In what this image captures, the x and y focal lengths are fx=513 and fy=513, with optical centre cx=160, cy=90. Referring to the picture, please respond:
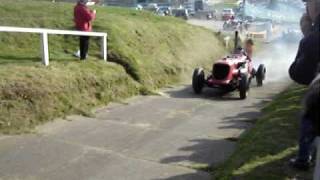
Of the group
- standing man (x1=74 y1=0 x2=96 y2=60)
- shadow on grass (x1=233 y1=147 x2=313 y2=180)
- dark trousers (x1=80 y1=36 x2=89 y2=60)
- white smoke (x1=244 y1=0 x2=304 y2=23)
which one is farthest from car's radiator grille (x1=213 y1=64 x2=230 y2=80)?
white smoke (x1=244 y1=0 x2=304 y2=23)

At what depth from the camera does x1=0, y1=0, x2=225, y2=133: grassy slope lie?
29.1 feet

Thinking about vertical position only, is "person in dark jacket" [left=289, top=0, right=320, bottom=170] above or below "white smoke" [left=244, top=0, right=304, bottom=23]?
above

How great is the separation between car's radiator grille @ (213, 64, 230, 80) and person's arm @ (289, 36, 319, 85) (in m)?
9.64

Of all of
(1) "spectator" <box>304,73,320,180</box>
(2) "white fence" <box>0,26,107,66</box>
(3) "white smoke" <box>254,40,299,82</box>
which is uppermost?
(1) "spectator" <box>304,73,320,180</box>

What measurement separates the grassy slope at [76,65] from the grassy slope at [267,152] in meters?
3.47

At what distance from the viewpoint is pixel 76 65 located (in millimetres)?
11273

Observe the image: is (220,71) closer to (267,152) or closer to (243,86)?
(243,86)

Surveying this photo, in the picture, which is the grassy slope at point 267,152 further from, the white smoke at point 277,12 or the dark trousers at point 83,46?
the white smoke at point 277,12

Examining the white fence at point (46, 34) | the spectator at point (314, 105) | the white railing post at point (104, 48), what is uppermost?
the spectator at point (314, 105)

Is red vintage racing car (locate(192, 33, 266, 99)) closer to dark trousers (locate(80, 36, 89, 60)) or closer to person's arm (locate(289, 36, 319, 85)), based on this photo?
dark trousers (locate(80, 36, 89, 60))

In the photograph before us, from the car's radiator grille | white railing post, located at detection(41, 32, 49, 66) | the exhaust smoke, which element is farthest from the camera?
the exhaust smoke

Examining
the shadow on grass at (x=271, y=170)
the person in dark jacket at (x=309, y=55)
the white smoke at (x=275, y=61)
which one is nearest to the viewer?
the person in dark jacket at (x=309, y=55)

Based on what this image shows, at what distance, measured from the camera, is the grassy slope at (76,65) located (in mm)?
8875

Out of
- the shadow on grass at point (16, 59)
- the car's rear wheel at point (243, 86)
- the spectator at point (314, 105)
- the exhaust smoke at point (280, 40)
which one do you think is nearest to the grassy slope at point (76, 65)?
the shadow on grass at point (16, 59)
